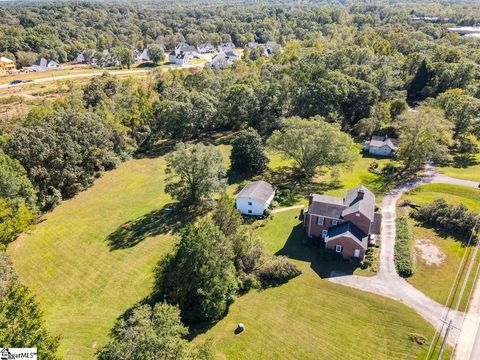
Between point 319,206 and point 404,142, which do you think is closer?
point 319,206

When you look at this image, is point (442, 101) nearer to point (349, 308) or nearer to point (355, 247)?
point (355, 247)

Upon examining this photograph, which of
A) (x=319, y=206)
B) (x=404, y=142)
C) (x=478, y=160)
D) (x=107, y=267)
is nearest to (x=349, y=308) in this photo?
(x=319, y=206)

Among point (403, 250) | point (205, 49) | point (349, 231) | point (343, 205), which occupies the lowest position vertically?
point (403, 250)

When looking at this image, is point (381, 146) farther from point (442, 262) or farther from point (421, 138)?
point (442, 262)

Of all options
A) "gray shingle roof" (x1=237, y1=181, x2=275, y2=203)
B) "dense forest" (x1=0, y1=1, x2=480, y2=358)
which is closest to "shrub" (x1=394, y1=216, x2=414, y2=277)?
"dense forest" (x1=0, y1=1, x2=480, y2=358)

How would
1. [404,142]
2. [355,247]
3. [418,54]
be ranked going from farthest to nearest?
[418,54] → [404,142] → [355,247]

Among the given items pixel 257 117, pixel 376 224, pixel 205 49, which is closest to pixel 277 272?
pixel 376 224

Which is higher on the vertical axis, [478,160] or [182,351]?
[182,351]
